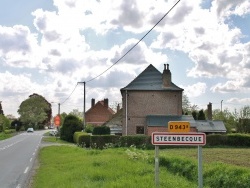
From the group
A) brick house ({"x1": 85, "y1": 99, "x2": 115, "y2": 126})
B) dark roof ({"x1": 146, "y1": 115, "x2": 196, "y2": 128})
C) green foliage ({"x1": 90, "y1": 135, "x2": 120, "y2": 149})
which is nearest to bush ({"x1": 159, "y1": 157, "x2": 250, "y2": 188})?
green foliage ({"x1": 90, "y1": 135, "x2": 120, "y2": 149})

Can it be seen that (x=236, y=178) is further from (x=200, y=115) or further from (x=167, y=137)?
(x=200, y=115)

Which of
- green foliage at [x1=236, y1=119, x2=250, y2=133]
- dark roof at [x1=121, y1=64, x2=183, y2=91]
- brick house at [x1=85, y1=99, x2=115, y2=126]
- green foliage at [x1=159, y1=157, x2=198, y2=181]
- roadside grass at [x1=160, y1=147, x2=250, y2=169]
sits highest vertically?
dark roof at [x1=121, y1=64, x2=183, y2=91]

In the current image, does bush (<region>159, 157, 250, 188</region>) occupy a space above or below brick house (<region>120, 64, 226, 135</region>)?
below

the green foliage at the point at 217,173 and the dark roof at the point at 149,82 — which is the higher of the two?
the dark roof at the point at 149,82

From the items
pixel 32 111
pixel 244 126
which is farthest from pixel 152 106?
pixel 32 111

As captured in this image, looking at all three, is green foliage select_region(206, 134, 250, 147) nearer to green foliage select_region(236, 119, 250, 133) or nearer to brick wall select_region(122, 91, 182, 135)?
brick wall select_region(122, 91, 182, 135)

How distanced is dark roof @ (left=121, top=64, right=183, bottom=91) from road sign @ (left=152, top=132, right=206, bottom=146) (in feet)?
146

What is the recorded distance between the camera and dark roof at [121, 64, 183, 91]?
55.1 m

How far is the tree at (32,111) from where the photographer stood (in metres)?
148

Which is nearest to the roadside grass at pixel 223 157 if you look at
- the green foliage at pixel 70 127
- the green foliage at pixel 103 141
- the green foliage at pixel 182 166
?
the green foliage at pixel 182 166

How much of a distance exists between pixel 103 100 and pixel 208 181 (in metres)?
97.5

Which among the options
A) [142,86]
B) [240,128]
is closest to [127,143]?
[142,86]

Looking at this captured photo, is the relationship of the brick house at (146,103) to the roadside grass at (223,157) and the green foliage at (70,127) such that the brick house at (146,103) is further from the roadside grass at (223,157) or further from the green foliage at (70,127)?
the roadside grass at (223,157)

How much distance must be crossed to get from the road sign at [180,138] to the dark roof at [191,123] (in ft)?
137
